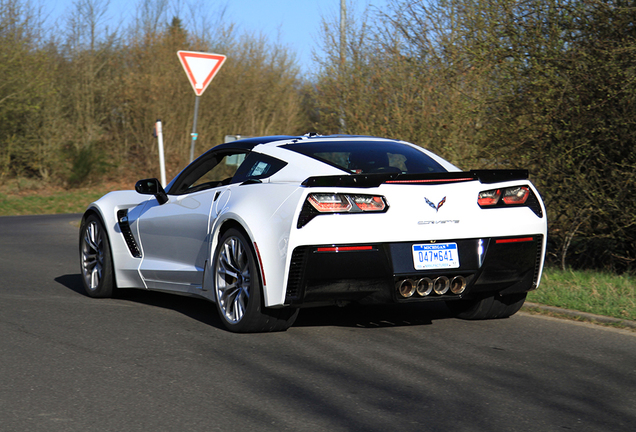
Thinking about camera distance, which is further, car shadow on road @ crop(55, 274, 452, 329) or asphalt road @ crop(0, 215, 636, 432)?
car shadow on road @ crop(55, 274, 452, 329)

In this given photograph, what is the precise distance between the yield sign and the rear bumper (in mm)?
7659

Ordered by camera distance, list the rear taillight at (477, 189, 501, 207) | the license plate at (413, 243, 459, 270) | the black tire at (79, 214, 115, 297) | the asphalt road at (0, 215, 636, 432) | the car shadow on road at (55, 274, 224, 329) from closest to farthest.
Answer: the asphalt road at (0, 215, 636, 432) < the license plate at (413, 243, 459, 270) < the rear taillight at (477, 189, 501, 207) < the car shadow on road at (55, 274, 224, 329) < the black tire at (79, 214, 115, 297)

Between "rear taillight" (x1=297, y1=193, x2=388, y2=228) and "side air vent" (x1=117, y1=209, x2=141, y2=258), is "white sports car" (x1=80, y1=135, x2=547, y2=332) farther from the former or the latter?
"side air vent" (x1=117, y1=209, x2=141, y2=258)

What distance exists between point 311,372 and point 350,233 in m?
0.95

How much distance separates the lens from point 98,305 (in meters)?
7.31

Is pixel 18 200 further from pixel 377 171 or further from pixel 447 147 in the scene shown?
pixel 377 171

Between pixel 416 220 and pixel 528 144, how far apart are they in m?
4.04

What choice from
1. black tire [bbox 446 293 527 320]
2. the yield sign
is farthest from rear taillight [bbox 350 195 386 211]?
the yield sign

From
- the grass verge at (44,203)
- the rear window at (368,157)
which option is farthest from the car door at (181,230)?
the grass verge at (44,203)

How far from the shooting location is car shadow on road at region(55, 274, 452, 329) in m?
6.42

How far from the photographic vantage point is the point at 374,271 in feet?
17.5

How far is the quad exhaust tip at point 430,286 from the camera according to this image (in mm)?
5461

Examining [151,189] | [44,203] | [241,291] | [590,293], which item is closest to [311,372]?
[241,291]

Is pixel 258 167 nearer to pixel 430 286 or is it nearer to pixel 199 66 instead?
pixel 430 286
